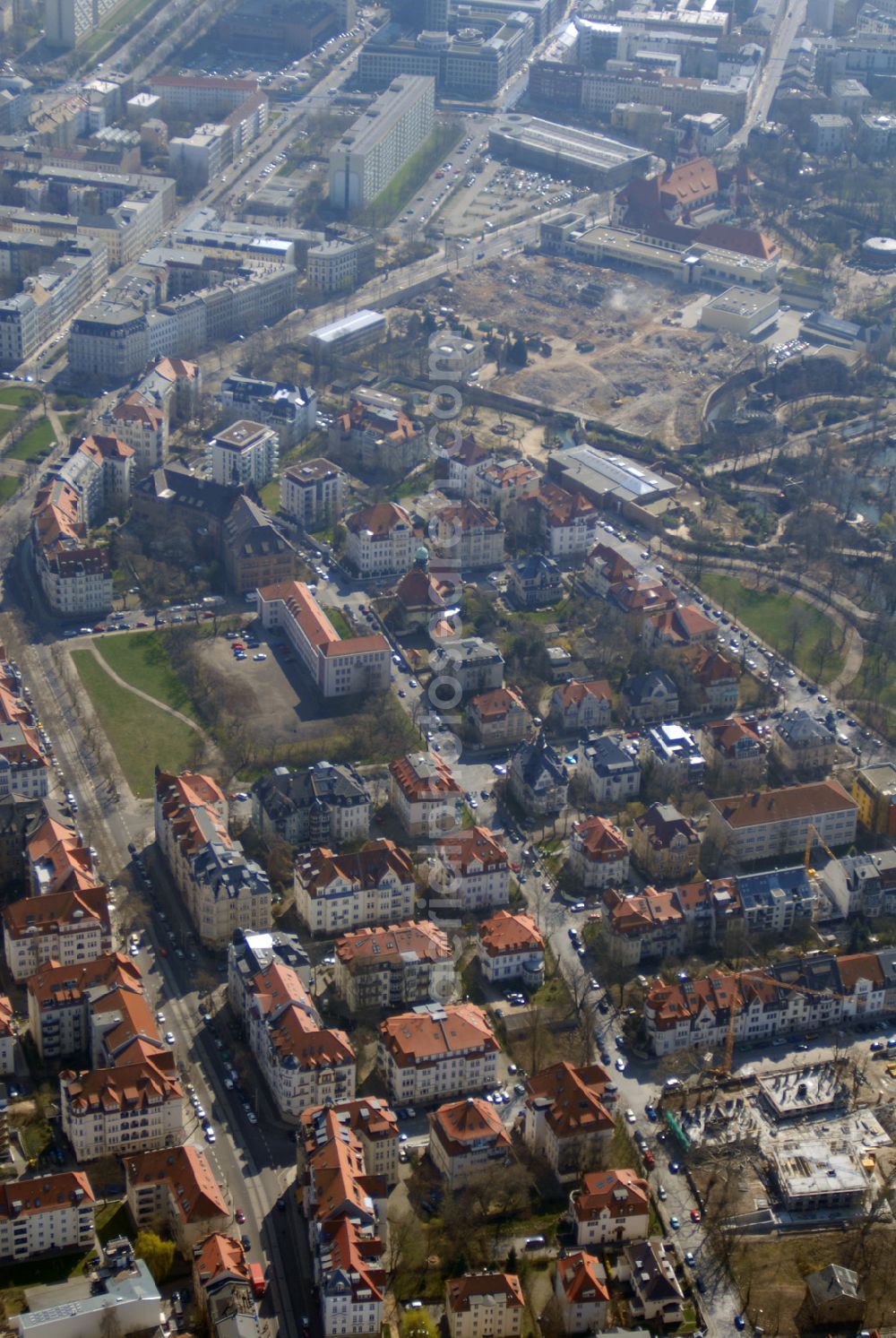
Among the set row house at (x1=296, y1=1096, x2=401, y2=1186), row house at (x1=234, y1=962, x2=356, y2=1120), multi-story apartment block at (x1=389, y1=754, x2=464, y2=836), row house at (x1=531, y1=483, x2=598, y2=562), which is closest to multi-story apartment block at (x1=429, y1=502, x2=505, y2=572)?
row house at (x1=531, y1=483, x2=598, y2=562)

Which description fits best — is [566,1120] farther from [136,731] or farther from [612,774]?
[136,731]

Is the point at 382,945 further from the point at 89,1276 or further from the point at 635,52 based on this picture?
the point at 635,52

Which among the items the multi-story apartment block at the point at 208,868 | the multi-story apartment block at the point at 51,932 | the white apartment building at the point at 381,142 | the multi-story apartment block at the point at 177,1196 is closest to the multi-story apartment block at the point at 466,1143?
the multi-story apartment block at the point at 177,1196

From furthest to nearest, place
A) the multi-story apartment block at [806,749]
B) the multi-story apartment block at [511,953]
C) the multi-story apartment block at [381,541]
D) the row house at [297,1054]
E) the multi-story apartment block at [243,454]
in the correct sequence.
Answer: the multi-story apartment block at [243,454] < the multi-story apartment block at [381,541] < the multi-story apartment block at [806,749] < the multi-story apartment block at [511,953] < the row house at [297,1054]

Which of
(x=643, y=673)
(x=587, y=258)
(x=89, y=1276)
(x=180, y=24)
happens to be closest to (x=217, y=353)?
(x=587, y=258)

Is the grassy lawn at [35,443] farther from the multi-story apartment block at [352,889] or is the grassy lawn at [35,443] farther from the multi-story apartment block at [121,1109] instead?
the multi-story apartment block at [121,1109]
